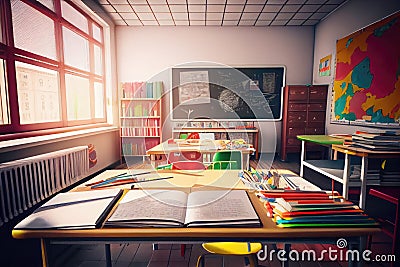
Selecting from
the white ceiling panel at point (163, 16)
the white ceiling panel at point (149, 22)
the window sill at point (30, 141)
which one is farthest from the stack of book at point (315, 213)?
the white ceiling panel at point (149, 22)

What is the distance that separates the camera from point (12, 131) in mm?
2268

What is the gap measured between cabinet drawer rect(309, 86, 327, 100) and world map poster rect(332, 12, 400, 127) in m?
0.37

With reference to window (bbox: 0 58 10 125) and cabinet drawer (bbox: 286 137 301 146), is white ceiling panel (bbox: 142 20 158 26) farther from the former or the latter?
cabinet drawer (bbox: 286 137 301 146)

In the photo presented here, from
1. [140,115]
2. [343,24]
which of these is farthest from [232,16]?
[140,115]

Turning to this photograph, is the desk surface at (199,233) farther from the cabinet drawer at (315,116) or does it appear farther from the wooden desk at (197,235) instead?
the cabinet drawer at (315,116)

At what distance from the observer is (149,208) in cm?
79

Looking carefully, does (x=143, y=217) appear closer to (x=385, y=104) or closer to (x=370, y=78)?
(x=385, y=104)

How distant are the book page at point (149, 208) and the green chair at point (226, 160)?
1.09 m

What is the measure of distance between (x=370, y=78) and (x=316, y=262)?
8.88 feet

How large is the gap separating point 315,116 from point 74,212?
4582mm

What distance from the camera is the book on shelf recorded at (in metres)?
0.69

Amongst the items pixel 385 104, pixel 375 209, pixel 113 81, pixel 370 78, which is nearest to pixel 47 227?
pixel 375 209

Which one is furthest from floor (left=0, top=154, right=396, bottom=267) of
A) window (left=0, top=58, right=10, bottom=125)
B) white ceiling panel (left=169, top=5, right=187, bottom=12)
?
white ceiling panel (left=169, top=5, right=187, bottom=12)

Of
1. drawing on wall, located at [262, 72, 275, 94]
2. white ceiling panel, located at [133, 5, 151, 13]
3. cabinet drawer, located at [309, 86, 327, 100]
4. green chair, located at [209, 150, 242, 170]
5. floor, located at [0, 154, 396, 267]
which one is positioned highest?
white ceiling panel, located at [133, 5, 151, 13]
